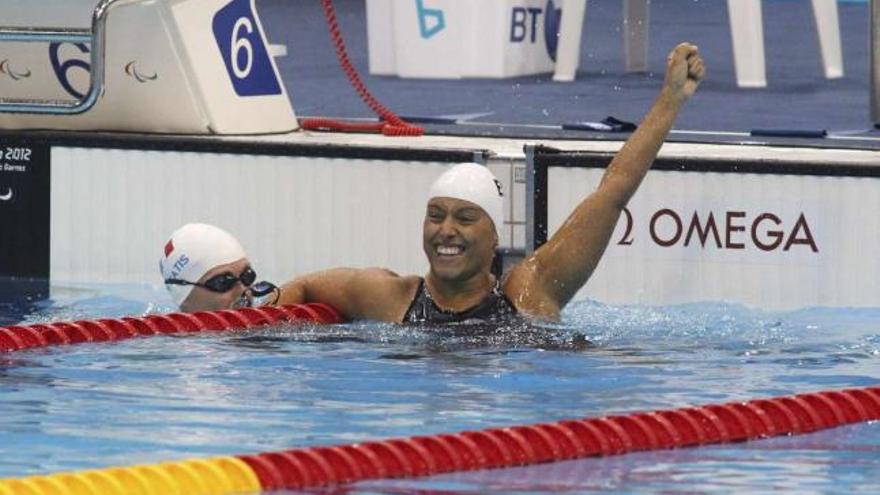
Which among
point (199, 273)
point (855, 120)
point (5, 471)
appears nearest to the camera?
point (5, 471)

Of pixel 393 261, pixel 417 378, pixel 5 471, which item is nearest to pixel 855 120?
pixel 393 261

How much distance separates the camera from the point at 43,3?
25.9 feet

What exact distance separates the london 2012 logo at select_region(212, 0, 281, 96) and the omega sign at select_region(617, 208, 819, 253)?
1540 mm

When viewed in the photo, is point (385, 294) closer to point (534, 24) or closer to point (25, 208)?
point (25, 208)

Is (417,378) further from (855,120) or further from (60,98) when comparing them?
(855,120)

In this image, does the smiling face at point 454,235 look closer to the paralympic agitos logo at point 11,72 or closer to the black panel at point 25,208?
the black panel at point 25,208

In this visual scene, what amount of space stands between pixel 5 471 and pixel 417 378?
4.57ft

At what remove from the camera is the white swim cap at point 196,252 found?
6094 mm

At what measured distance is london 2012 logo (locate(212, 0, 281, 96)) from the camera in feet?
25.8

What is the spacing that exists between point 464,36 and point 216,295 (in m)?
4.83

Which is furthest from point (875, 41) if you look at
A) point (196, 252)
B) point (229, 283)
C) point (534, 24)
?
point (534, 24)

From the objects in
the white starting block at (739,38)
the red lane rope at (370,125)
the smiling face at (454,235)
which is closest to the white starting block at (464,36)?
the white starting block at (739,38)

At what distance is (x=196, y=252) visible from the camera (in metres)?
6.08

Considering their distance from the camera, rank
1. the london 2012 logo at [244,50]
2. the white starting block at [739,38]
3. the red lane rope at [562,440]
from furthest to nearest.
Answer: the white starting block at [739,38] → the london 2012 logo at [244,50] → the red lane rope at [562,440]
